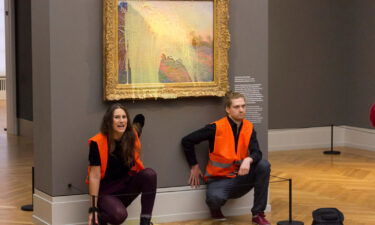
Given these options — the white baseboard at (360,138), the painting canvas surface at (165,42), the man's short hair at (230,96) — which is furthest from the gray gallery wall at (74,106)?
the white baseboard at (360,138)

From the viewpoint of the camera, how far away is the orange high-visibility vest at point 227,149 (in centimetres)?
612

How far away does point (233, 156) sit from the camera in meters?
6.13

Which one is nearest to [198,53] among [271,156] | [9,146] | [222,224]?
[222,224]

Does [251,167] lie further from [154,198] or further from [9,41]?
[9,41]

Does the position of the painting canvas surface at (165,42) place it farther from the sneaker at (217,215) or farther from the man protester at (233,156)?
the sneaker at (217,215)

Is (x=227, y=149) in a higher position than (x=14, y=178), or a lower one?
higher

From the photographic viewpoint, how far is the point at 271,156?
980 cm

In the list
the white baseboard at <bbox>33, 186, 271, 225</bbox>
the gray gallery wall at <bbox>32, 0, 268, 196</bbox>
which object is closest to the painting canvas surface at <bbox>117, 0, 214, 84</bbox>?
the gray gallery wall at <bbox>32, 0, 268, 196</bbox>

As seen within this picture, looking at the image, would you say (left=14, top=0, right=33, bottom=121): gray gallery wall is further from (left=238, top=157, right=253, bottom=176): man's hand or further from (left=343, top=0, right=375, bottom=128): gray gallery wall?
(left=238, top=157, right=253, bottom=176): man's hand

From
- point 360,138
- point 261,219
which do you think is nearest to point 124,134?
point 261,219

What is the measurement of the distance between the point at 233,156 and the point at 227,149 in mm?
74

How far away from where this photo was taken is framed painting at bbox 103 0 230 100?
19.2 ft

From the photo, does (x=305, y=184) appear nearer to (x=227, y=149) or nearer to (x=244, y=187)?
(x=244, y=187)

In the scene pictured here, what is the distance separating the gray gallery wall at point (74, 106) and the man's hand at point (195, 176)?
0.12 metres
